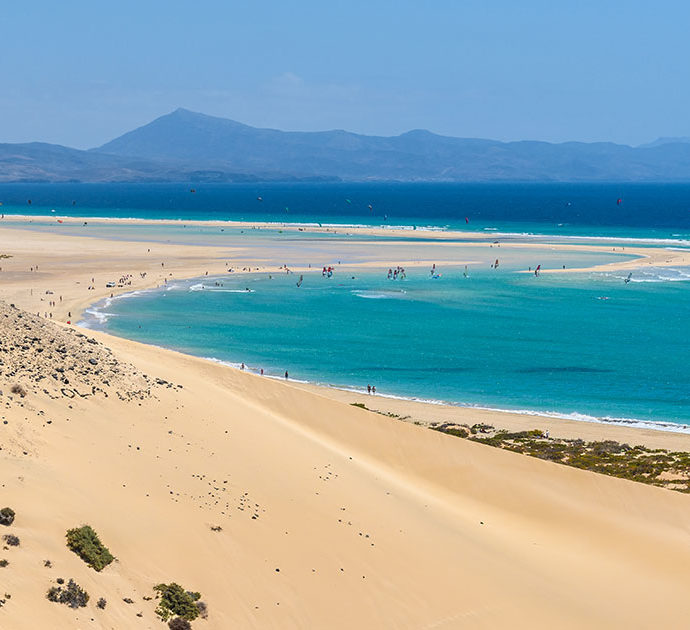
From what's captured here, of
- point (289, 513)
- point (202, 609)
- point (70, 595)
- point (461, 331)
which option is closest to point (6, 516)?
point (70, 595)

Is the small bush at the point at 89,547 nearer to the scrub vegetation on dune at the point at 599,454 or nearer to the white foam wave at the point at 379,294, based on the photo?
the scrub vegetation on dune at the point at 599,454

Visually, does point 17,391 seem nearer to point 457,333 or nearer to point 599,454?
point 599,454

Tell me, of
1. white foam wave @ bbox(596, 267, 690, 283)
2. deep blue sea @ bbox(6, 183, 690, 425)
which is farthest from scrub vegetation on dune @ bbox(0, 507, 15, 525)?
white foam wave @ bbox(596, 267, 690, 283)

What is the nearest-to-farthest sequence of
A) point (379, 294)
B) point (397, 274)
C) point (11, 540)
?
point (11, 540) < point (379, 294) < point (397, 274)

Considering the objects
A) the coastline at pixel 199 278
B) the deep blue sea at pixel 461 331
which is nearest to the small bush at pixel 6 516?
the coastline at pixel 199 278

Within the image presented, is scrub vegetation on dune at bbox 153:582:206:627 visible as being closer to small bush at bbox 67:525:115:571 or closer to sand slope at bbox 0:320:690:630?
sand slope at bbox 0:320:690:630
